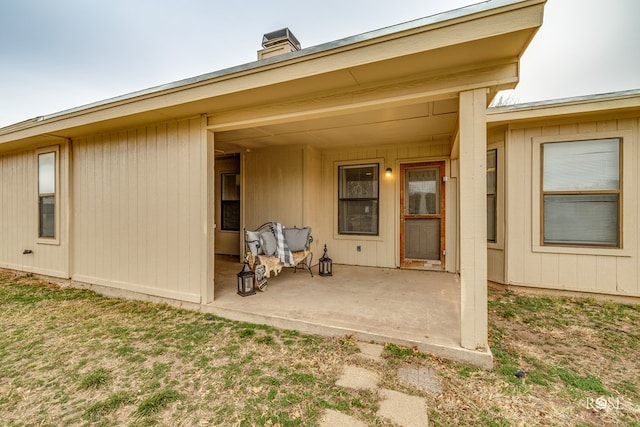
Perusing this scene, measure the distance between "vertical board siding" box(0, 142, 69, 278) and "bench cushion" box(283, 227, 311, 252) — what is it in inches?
132

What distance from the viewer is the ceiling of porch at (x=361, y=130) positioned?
3312 mm

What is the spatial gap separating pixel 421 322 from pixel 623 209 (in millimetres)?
3231

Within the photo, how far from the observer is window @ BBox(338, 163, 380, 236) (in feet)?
17.9

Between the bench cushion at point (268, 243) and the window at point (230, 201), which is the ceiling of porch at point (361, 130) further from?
the bench cushion at point (268, 243)

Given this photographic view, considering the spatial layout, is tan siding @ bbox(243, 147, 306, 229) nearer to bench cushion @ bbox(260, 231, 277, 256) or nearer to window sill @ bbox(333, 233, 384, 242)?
window sill @ bbox(333, 233, 384, 242)

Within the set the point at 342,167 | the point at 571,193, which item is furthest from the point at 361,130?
the point at 571,193

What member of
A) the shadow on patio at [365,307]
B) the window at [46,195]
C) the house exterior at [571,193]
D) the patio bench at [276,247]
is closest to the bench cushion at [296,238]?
the patio bench at [276,247]

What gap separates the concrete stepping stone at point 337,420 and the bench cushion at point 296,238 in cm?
305

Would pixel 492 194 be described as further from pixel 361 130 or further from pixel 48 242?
pixel 48 242

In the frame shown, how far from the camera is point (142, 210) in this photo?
3645 mm

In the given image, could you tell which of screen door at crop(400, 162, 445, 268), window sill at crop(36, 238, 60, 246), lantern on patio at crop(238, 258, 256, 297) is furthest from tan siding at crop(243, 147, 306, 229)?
window sill at crop(36, 238, 60, 246)

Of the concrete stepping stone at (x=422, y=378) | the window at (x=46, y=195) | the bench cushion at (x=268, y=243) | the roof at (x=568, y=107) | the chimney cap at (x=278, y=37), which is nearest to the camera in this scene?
the concrete stepping stone at (x=422, y=378)

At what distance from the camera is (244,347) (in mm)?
2430

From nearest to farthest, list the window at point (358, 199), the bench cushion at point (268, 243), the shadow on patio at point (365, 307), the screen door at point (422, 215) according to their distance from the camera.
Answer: the shadow on patio at point (365, 307)
the bench cushion at point (268, 243)
the screen door at point (422, 215)
the window at point (358, 199)
